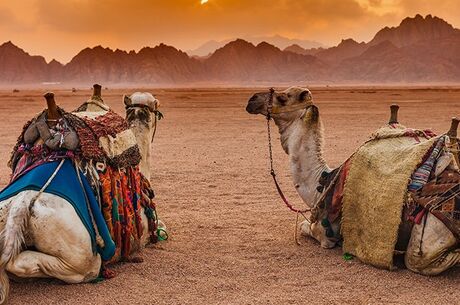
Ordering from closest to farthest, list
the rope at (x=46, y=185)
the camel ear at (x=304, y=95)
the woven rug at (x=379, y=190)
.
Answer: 1. the rope at (x=46, y=185)
2. the woven rug at (x=379, y=190)
3. the camel ear at (x=304, y=95)

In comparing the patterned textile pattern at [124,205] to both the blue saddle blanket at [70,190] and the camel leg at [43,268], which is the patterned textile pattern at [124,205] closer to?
the blue saddle blanket at [70,190]

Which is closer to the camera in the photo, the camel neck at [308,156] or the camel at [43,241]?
the camel at [43,241]

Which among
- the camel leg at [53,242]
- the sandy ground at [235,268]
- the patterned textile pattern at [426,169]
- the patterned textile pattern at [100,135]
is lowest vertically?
the sandy ground at [235,268]

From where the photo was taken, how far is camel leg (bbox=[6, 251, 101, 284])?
474 cm

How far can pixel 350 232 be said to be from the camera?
6.24 meters

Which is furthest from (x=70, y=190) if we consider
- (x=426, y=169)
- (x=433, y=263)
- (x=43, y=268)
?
(x=433, y=263)

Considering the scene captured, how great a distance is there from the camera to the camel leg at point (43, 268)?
474cm

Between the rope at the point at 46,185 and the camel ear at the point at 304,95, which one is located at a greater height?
the camel ear at the point at 304,95

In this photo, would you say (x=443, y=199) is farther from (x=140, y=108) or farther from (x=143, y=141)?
(x=140, y=108)

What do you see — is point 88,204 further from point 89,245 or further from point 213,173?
point 213,173

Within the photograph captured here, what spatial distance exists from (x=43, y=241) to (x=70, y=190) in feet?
1.66

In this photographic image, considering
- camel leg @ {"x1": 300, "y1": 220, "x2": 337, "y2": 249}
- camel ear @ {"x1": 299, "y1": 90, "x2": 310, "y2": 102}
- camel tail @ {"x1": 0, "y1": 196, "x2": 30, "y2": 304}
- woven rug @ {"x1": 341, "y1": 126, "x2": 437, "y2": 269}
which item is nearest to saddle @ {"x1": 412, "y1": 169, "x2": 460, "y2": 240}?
woven rug @ {"x1": 341, "y1": 126, "x2": 437, "y2": 269}

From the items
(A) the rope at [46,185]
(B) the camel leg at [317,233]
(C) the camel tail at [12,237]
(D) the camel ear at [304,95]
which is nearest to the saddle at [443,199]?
(B) the camel leg at [317,233]

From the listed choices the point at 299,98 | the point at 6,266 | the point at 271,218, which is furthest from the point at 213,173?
the point at 6,266
